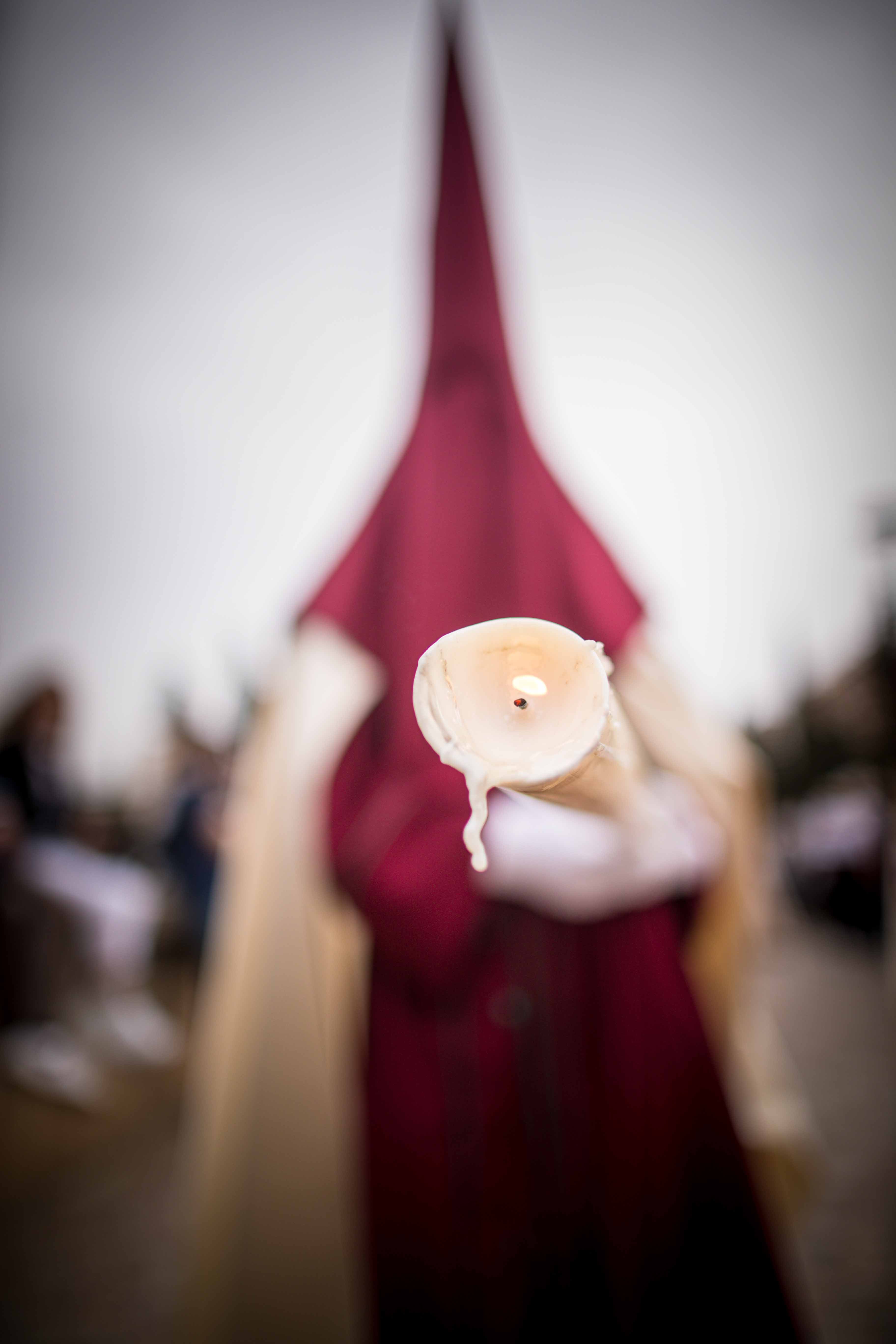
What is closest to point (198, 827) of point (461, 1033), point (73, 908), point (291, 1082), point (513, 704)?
point (73, 908)

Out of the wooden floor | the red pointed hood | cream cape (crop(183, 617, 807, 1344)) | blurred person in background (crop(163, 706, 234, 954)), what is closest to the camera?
the red pointed hood

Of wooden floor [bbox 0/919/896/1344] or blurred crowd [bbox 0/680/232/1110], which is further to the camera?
blurred crowd [bbox 0/680/232/1110]

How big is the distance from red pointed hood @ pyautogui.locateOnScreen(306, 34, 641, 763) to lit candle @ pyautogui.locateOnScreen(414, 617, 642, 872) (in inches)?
9.7

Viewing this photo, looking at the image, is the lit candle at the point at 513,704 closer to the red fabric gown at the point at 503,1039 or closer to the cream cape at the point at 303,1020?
the red fabric gown at the point at 503,1039

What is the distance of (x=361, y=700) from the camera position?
76 cm

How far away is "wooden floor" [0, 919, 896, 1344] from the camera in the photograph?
1.42 m

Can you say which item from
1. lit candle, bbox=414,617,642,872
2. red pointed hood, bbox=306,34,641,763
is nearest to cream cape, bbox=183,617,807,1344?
red pointed hood, bbox=306,34,641,763

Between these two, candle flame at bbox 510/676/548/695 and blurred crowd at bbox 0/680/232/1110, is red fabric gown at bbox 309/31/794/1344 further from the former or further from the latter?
blurred crowd at bbox 0/680/232/1110

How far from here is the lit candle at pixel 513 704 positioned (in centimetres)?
24

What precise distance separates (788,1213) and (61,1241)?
207cm

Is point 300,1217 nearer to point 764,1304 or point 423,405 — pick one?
point 764,1304

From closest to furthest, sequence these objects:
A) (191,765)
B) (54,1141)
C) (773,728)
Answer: (54,1141)
(191,765)
(773,728)

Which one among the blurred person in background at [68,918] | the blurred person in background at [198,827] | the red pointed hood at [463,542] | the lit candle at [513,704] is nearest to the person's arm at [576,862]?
the red pointed hood at [463,542]

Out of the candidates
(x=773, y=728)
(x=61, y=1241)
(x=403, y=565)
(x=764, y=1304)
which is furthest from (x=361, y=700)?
(x=773, y=728)
